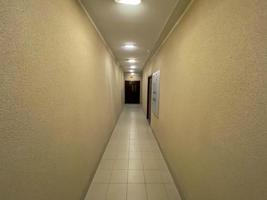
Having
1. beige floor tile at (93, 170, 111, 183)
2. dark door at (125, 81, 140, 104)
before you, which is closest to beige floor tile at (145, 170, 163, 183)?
beige floor tile at (93, 170, 111, 183)

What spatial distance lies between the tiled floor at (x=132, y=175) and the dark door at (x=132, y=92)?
262 inches

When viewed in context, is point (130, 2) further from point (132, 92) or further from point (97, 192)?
point (132, 92)

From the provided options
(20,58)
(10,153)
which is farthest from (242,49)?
(10,153)

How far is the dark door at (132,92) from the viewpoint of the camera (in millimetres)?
9805

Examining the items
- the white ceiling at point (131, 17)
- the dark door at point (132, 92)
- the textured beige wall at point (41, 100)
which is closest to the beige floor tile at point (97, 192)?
the textured beige wall at point (41, 100)

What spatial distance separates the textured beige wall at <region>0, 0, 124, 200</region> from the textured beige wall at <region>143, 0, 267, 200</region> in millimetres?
1264

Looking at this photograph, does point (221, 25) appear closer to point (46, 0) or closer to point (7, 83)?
point (46, 0)

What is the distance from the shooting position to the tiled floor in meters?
1.74

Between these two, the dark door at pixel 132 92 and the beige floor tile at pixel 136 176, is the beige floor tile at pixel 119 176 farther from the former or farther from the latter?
the dark door at pixel 132 92

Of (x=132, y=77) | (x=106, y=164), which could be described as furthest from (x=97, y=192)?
(x=132, y=77)

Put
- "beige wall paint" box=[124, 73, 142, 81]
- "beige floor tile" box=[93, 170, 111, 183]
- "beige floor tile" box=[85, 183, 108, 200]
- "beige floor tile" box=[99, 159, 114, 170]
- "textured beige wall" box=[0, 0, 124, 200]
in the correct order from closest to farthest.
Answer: "textured beige wall" box=[0, 0, 124, 200] < "beige floor tile" box=[85, 183, 108, 200] < "beige floor tile" box=[93, 170, 111, 183] < "beige floor tile" box=[99, 159, 114, 170] < "beige wall paint" box=[124, 73, 142, 81]

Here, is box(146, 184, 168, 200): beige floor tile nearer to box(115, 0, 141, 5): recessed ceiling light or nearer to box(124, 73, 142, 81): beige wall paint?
box(115, 0, 141, 5): recessed ceiling light

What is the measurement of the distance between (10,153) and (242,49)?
1.41 meters

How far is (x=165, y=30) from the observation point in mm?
2279
